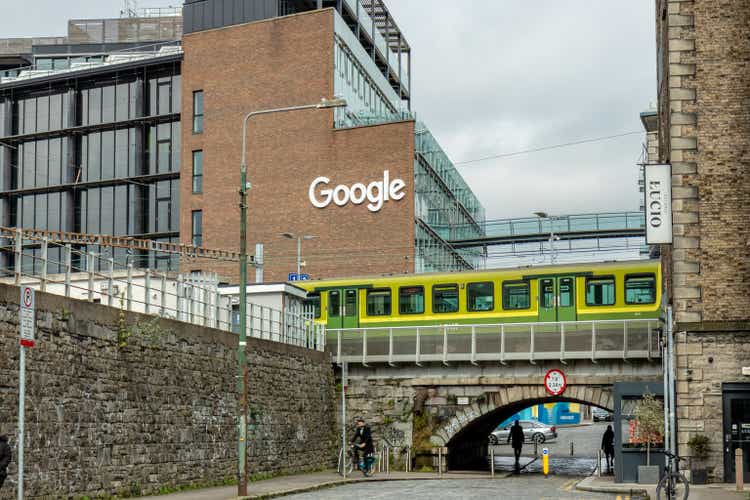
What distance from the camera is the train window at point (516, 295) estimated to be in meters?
36.5

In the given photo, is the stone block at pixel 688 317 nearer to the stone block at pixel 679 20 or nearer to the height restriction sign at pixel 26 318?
the stone block at pixel 679 20

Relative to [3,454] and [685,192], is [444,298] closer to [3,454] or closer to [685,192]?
[685,192]

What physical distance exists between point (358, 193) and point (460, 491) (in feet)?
117

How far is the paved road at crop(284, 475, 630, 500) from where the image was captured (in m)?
23.8

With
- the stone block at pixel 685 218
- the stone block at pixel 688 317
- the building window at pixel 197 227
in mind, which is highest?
the building window at pixel 197 227

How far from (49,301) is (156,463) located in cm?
541

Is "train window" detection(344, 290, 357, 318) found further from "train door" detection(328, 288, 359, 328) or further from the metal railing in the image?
the metal railing

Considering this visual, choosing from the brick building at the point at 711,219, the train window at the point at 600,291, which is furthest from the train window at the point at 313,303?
the brick building at the point at 711,219

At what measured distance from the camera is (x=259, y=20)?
212ft

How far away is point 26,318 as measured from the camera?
1528cm

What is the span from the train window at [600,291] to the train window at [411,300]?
18.5ft

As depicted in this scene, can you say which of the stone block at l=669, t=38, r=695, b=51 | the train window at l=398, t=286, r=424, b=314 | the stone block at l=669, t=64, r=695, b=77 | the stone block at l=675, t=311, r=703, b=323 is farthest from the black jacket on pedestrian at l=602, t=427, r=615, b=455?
the stone block at l=669, t=38, r=695, b=51

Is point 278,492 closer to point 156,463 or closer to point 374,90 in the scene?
point 156,463

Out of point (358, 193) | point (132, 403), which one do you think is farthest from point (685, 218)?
point (358, 193)
